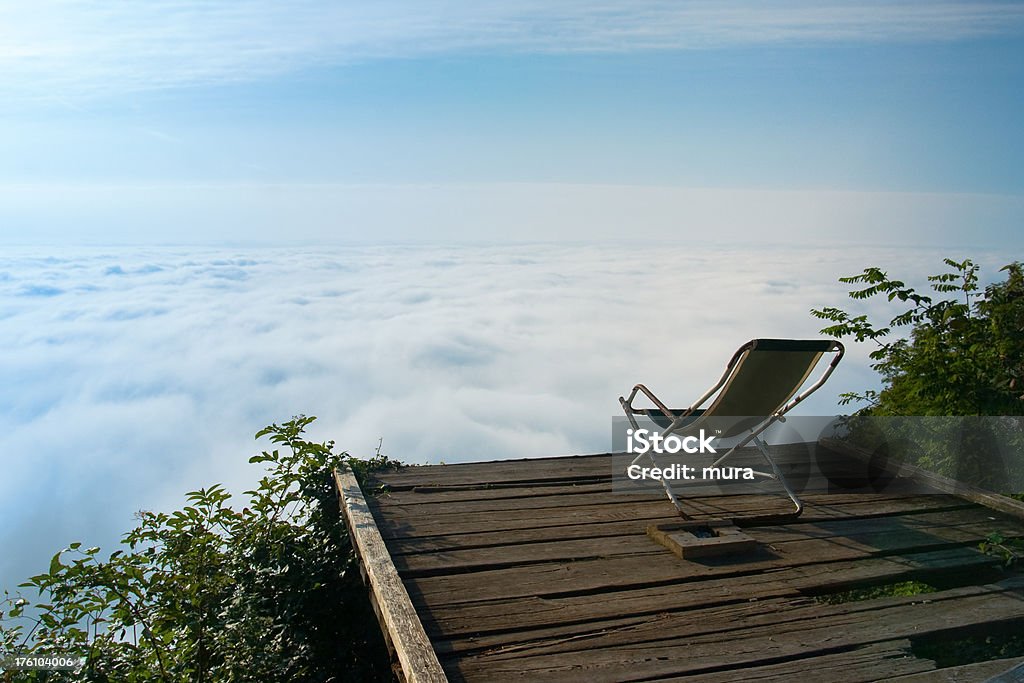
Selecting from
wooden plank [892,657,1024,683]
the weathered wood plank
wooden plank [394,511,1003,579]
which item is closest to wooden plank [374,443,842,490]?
wooden plank [394,511,1003,579]

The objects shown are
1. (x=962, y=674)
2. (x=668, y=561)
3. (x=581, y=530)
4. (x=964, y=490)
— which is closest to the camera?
(x=962, y=674)

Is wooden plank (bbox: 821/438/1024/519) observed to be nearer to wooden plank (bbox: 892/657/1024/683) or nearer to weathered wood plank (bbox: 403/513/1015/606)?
weathered wood plank (bbox: 403/513/1015/606)

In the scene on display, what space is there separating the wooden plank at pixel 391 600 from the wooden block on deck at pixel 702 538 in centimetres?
128

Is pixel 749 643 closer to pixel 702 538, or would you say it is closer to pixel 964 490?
pixel 702 538

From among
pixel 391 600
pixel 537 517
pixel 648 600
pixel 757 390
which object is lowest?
pixel 648 600

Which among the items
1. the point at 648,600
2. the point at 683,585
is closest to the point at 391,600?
the point at 648,600

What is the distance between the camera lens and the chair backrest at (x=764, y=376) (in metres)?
4.02

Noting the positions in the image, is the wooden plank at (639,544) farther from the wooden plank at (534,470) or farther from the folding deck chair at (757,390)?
the wooden plank at (534,470)

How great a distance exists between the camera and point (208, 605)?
12.9 ft

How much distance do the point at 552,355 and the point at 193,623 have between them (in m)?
9.44

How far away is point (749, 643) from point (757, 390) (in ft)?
5.30

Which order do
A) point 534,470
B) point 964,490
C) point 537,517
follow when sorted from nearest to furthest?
point 537,517, point 964,490, point 534,470

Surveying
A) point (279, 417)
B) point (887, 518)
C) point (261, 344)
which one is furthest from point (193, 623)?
point (261, 344)

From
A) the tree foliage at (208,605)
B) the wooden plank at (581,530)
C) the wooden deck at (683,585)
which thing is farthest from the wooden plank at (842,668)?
the tree foliage at (208,605)
